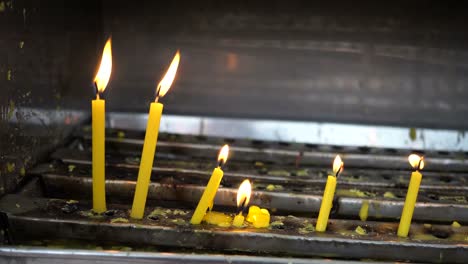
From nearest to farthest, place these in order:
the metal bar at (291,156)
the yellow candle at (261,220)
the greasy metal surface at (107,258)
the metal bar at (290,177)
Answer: the greasy metal surface at (107,258), the yellow candle at (261,220), the metal bar at (290,177), the metal bar at (291,156)

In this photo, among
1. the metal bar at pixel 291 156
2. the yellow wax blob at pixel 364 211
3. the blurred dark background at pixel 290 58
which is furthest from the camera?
the blurred dark background at pixel 290 58

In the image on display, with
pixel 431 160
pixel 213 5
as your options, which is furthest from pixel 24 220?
pixel 431 160

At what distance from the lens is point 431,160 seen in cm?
116

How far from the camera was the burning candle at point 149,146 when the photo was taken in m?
0.70

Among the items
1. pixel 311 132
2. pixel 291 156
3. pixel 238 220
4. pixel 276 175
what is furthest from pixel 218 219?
pixel 311 132

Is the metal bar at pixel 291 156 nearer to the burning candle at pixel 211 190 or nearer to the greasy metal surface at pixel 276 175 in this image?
the greasy metal surface at pixel 276 175

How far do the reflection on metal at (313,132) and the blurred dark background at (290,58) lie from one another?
0.02 meters

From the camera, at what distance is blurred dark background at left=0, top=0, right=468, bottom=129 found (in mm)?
1239

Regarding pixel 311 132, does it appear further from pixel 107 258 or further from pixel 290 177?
pixel 107 258

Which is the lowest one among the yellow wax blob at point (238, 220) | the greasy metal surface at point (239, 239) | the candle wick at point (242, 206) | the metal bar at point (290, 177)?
the greasy metal surface at point (239, 239)

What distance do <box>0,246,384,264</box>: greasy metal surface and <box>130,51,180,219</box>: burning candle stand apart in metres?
0.11

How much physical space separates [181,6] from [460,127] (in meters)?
0.83

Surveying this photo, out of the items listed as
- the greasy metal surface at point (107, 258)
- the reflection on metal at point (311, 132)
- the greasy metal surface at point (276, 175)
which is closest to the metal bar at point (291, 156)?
the greasy metal surface at point (276, 175)

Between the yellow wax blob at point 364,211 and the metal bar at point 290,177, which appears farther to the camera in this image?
the metal bar at point 290,177
